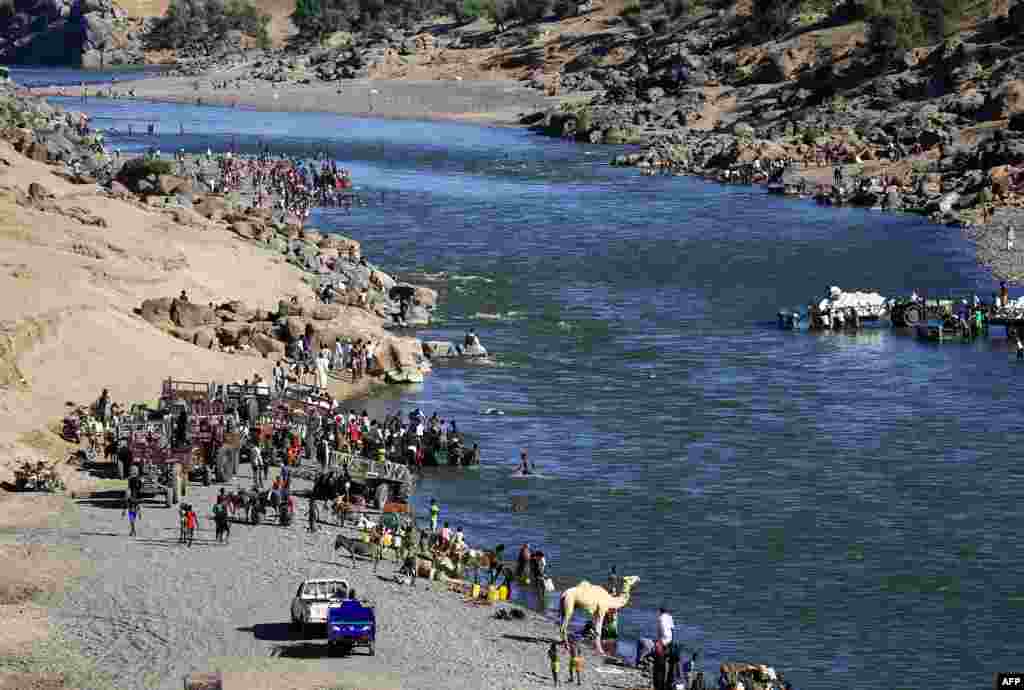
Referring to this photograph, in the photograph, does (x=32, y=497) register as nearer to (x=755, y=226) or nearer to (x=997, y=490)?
(x=997, y=490)

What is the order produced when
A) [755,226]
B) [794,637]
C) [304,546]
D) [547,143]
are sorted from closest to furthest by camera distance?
[794,637]
[304,546]
[755,226]
[547,143]

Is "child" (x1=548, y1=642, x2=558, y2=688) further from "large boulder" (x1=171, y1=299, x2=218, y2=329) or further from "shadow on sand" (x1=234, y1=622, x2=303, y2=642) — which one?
"large boulder" (x1=171, y1=299, x2=218, y2=329)

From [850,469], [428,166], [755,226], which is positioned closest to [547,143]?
[428,166]

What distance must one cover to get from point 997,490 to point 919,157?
85073mm

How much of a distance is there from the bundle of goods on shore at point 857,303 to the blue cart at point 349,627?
5250 cm

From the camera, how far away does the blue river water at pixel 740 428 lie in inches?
1885

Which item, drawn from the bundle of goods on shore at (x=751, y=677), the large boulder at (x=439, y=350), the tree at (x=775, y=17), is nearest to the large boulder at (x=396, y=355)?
the large boulder at (x=439, y=350)

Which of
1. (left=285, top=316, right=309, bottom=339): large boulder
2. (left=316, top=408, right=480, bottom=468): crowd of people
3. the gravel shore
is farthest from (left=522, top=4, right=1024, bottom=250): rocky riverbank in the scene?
the gravel shore

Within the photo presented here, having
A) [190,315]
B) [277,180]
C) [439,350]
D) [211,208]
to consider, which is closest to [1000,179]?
[277,180]

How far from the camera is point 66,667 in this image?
1564 inches

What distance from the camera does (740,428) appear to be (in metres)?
68.4

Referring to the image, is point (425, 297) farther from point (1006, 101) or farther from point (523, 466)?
point (1006, 101)

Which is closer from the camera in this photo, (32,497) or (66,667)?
(66,667)

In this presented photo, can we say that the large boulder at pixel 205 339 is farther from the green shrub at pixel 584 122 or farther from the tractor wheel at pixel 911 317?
the green shrub at pixel 584 122
